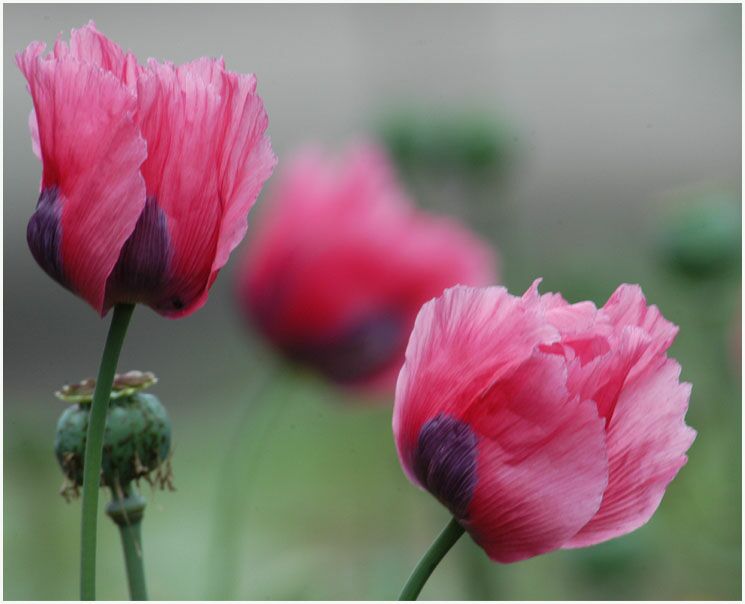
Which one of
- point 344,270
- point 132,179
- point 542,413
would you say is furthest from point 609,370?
point 344,270

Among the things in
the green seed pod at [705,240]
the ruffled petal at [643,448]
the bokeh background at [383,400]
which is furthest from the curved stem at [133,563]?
the green seed pod at [705,240]

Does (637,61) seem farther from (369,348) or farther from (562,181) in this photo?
(369,348)

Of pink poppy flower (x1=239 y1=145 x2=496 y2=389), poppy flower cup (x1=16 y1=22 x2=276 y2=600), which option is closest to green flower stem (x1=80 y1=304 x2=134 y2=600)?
poppy flower cup (x1=16 y1=22 x2=276 y2=600)

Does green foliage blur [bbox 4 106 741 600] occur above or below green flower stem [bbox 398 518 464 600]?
below

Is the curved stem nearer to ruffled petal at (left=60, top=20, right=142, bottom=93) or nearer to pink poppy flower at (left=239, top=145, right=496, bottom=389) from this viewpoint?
ruffled petal at (left=60, top=20, right=142, bottom=93)

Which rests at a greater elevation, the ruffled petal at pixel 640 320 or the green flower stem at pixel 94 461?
the ruffled petal at pixel 640 320

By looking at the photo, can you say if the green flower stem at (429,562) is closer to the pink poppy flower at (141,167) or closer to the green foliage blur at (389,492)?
the pink poppy flower at (141,167)
